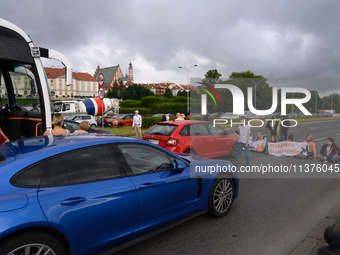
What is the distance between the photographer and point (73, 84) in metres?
134

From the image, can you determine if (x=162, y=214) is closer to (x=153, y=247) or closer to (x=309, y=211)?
(x=153, y=247)

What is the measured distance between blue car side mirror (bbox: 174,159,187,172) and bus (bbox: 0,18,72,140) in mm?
3351

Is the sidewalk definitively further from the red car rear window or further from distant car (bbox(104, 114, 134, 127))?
distant car (bbox(104, 114, 134, 127))

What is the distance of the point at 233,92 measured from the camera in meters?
6.61

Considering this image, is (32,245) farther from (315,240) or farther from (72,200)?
(315,240)

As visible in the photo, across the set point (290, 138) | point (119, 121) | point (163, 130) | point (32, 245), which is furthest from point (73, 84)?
point (32, 245)

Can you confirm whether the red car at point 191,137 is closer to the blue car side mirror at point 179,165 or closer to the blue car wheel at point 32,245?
the blue car side mirror at point 179,165

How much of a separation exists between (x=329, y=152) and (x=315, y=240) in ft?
15.3

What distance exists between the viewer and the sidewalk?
3.15 meters

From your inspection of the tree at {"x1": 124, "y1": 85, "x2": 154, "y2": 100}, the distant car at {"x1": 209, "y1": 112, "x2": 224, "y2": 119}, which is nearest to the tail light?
the distant car at {"x1": 209, "y1": 112, "x2": 224, "y2": 119}

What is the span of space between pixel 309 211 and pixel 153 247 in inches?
113

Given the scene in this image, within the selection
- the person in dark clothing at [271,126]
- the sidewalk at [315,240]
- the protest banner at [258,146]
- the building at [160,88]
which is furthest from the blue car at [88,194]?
the building at [160,88]

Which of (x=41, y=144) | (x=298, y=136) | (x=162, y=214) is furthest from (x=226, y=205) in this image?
(x=298, y=136)

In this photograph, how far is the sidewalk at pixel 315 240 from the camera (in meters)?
3.15
